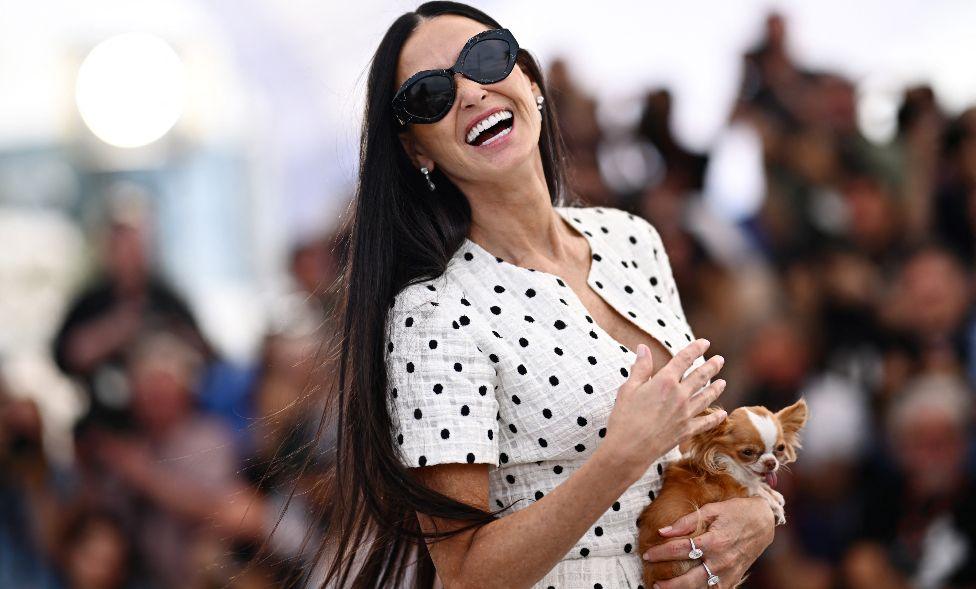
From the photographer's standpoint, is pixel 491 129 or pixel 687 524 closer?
pixel 687 524

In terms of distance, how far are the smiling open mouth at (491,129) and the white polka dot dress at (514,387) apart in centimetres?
17

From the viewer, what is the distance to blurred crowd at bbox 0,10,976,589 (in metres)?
3.25

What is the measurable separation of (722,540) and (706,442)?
14 cm

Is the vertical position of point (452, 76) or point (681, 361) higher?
point (452, 76)

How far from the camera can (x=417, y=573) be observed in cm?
198

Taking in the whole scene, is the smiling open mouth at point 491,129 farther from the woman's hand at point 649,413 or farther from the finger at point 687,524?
the finger at point 687,524

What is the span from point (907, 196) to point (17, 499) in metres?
3.25

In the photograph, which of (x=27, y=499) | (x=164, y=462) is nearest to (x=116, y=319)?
(x=164, y=462)

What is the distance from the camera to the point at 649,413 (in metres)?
1.45

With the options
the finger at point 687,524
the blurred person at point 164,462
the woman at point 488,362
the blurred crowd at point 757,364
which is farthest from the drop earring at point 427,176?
the blurred person at point 164,462

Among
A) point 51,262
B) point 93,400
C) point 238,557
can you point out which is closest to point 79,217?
point 51,262

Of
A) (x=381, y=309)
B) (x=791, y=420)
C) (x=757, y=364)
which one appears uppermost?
(x=381, y=309)

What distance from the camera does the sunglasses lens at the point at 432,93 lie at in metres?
1.69

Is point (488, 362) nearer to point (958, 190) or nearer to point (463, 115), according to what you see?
point (463, 115)
